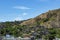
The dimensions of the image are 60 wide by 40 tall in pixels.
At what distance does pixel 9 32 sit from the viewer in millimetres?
79688

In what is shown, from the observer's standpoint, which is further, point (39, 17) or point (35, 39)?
point (39, 17)

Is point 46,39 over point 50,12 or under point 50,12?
under

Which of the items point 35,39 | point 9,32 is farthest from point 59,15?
point 35,39

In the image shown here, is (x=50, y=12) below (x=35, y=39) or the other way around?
the other way around

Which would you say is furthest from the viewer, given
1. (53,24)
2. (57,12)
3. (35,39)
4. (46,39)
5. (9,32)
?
(57,12)

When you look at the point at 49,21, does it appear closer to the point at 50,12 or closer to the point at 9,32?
the point at 50,12

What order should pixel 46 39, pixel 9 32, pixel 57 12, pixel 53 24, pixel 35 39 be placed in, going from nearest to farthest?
pixel 46 39 → pixel 35 39 → pixel 9 32 → pixel 53 24 → pixel 57 12

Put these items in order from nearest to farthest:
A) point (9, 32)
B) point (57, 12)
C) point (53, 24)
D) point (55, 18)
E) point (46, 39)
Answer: point (46, 39) → point (9, 32) → point (53, 24) → point (55, 18) → point (57, 12)

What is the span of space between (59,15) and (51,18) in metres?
7.89

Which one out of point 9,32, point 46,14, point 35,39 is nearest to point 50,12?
point 46,14

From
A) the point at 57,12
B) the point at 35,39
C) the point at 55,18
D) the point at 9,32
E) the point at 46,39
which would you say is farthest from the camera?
the point at 57,12

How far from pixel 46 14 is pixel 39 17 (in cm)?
656

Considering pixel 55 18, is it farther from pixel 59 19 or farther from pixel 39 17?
pixel 39 17

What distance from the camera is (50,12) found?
479 feet
